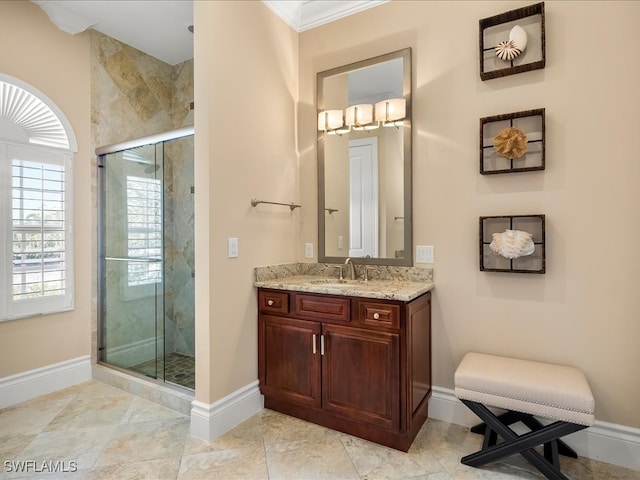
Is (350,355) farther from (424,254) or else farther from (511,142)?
(511,142)

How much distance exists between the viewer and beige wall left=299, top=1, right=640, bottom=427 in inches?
73.5

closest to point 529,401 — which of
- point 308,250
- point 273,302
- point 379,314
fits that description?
point 379,314

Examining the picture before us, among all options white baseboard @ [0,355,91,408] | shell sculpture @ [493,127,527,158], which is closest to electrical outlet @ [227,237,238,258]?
shell sculpture @ [493,127,527,158]

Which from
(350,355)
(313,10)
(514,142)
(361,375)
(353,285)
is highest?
(313,10)

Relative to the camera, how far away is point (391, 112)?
2402mm

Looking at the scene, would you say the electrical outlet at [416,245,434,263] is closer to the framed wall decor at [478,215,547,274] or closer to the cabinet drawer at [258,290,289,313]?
the framed wall decor at [478,215,547,274]

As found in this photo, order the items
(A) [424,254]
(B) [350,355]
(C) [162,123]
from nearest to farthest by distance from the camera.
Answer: (B) [350,355] → (A) [424,254] → (C) [162,123]

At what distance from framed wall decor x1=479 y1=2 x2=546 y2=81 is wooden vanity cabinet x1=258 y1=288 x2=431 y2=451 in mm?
1437

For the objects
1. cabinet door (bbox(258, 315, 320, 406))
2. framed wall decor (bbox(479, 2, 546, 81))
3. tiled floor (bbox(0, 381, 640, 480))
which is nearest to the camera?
tiled floor (bbox(0, 381, 640, 480))

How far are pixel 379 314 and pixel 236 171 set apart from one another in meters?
1.26

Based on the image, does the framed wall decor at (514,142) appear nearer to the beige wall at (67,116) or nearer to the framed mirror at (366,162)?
the framed mirror at (366,162)

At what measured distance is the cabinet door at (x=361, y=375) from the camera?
1.96m

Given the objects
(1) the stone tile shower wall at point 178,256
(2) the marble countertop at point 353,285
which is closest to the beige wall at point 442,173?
(2) the marble countertop at point 353,285

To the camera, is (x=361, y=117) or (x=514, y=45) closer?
(x=514, y=45)
